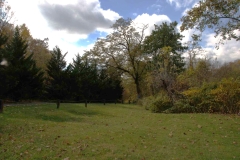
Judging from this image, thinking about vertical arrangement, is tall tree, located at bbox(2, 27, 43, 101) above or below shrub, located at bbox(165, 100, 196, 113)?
above

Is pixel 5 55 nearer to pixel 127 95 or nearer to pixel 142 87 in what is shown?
pixel 142 87

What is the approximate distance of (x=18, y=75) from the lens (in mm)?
19188

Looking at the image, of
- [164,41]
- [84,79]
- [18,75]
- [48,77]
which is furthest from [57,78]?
[164,41]

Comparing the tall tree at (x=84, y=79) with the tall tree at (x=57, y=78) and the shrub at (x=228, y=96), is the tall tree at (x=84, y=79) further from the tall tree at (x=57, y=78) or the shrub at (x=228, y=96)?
the shrub at (x=228, y=96)

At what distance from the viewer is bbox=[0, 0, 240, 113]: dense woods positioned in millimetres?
13820

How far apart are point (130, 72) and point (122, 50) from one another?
14.2 feet

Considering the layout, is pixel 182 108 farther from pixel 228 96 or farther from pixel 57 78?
pixel 57 78

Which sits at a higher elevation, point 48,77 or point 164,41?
point 164,41

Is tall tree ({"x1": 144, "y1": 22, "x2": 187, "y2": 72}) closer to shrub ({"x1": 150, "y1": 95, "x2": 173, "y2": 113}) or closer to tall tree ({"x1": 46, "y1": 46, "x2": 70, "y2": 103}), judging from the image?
tall tree ({"x1": 46, "y1": 46, "x2": 70, "y2": 103})

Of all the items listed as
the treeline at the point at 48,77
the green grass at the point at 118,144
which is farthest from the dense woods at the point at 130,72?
the green grass at the point at 118,144

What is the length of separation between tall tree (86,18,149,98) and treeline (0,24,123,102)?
78.1 inches

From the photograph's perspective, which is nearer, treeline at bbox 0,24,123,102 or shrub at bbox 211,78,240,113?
shrub at bbox 211,78,240,113

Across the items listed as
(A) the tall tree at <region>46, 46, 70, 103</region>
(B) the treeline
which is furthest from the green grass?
(A) the tall tree at <region>46, 46, 70, 103</region>

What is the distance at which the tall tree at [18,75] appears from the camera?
18672 millimetres
